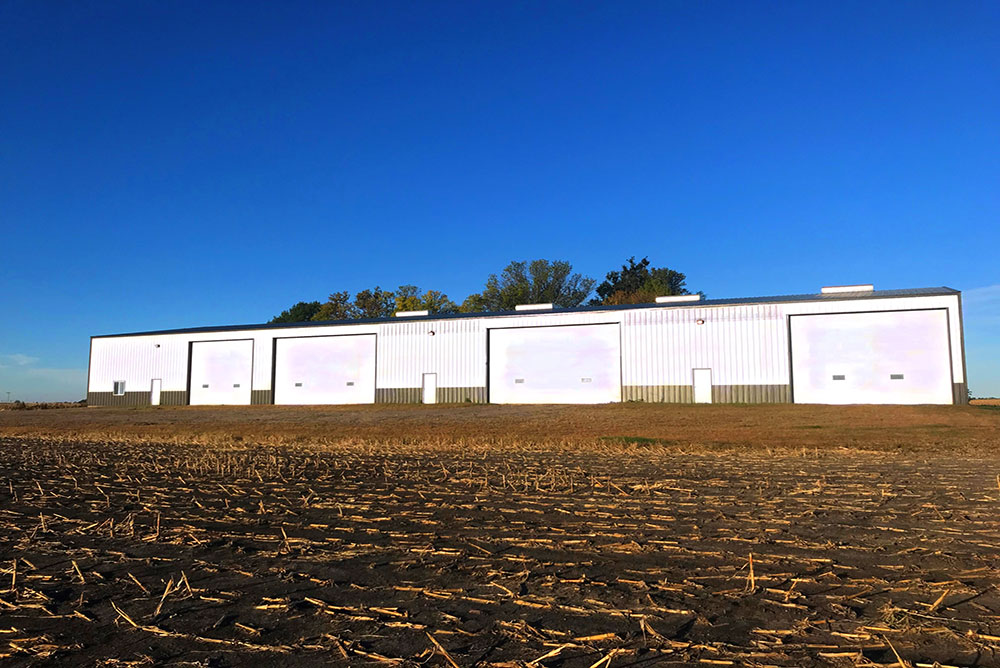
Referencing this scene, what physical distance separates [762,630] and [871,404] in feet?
137

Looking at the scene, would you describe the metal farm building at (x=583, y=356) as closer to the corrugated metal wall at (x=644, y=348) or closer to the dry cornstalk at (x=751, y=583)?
the corrugated metal wall at (x=644, y=348)

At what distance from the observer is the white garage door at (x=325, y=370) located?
2072 inches

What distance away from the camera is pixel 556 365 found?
47.8m

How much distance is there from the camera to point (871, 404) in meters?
40.2

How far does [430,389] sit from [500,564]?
148 feet

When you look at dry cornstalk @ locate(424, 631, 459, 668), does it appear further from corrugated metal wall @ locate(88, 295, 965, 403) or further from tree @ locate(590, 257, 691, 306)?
tree @ locate(590, 257, 691, 306)

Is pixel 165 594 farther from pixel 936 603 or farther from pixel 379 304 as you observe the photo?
pixel 379 304

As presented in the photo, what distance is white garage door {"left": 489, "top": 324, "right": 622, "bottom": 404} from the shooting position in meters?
46.6

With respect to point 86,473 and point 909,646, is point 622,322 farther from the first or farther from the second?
point 909,646

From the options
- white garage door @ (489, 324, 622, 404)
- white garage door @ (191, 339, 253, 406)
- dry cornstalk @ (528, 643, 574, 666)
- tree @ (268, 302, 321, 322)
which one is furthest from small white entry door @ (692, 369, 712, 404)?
tree @ (268, 302, 321, 322)

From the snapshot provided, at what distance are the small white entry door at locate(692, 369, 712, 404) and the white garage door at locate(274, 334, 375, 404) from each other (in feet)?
81.4

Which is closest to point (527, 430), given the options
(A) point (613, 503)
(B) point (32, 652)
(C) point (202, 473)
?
(C) point (202, 473)

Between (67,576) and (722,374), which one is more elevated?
(722,374)

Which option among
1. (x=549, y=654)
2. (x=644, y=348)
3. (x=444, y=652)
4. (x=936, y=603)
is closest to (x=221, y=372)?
(x=644, y=348)
